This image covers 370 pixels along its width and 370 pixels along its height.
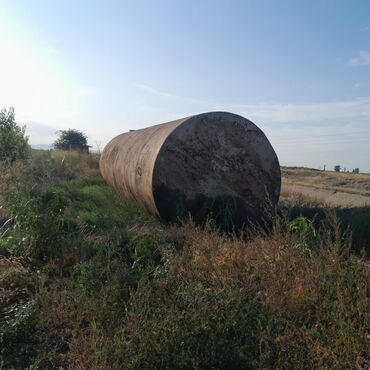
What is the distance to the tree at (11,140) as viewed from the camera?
1518cm

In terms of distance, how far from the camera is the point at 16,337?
309cm

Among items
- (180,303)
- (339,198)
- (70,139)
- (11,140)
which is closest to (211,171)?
(180,303)

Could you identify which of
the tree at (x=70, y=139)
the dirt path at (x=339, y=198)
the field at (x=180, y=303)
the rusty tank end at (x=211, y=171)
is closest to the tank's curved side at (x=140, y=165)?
the rusty tank end at (x=211, y=171)

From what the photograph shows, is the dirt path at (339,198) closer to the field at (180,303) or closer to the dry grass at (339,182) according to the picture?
the dry grass at (339,182)

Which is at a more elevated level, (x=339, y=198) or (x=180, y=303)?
(x=339, y=198)

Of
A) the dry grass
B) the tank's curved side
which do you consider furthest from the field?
the dry grass

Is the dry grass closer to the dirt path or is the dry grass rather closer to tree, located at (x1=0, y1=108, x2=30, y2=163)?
the dirt path

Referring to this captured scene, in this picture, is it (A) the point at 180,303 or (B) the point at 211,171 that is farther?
(B) the point at 211,171

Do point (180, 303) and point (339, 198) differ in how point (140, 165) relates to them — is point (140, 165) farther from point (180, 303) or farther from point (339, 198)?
point (339, 198)

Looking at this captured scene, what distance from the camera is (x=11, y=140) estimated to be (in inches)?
610

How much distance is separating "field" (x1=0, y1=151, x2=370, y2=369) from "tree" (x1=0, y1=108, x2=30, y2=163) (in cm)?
1116

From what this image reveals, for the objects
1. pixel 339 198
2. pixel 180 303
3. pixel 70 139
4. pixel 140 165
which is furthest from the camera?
pixel 70 139

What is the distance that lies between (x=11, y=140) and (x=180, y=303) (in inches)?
548

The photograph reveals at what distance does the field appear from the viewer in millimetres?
2678
